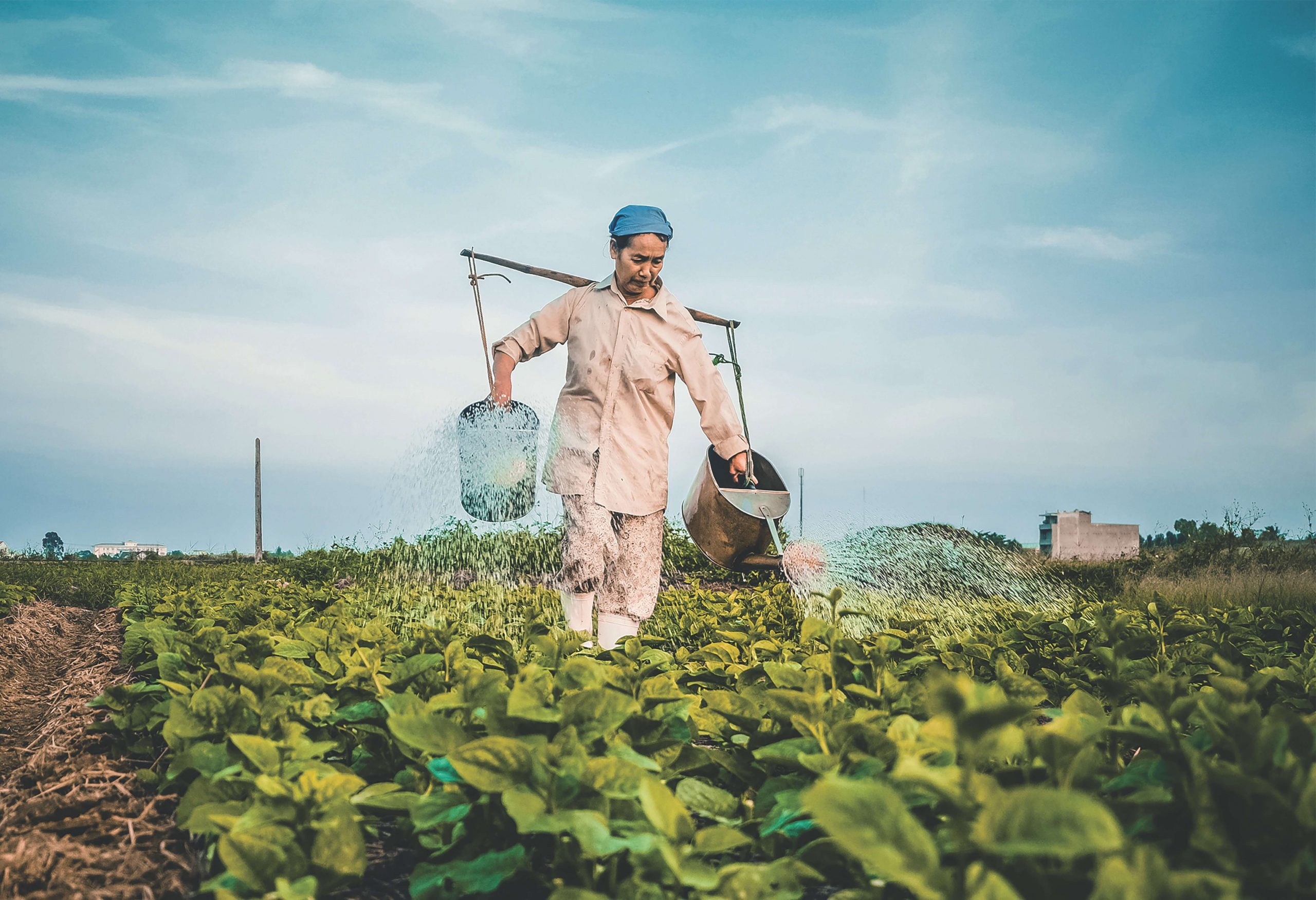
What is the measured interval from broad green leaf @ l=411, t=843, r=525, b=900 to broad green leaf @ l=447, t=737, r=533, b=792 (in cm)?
10

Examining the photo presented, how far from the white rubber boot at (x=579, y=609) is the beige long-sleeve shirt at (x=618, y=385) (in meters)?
0.45

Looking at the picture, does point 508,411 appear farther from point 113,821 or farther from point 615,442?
point 113,821

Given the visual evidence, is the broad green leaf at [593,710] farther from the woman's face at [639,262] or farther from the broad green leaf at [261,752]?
the woman's face at [639,262]

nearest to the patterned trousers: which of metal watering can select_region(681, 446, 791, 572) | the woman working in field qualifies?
the woman working in field

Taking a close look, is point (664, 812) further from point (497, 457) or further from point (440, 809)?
point (497, 457)

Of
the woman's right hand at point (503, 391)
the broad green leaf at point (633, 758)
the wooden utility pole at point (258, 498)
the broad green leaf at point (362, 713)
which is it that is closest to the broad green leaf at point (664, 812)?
the broad green leaf at point (633, 758)

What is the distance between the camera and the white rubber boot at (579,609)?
435 centimetres

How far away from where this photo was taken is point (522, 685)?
1.33 metres

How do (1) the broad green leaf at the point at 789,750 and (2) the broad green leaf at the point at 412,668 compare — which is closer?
(1) the broad green leaf at the point at 789,750

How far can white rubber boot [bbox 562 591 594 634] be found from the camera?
4.35 m

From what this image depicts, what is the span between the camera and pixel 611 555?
14.4 feet

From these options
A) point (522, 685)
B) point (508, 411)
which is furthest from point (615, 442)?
point (522, 685)

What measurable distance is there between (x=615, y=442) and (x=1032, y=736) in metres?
3.30

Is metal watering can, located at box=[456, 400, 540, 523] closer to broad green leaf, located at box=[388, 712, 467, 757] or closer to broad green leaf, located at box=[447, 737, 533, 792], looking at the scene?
broad green leaf, located at box=[388, 712, 467, 757]
